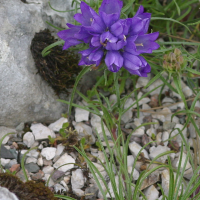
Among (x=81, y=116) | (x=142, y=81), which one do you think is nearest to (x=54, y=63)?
(x=81, y=116)

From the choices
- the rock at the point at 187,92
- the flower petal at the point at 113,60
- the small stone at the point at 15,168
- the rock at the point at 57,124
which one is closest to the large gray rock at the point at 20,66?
the rock at the point at 57,124

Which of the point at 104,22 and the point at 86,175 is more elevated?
the point at 104,22

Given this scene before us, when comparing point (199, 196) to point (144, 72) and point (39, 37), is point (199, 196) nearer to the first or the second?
point (144, 72)

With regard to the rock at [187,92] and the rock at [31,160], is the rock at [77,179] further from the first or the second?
the rock at [187,92]

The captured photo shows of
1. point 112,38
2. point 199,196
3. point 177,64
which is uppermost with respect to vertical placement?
point 112,38

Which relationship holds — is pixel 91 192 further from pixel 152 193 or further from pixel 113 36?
pixel 113 36

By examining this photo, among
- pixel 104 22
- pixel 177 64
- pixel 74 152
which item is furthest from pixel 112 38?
pixel 74 152

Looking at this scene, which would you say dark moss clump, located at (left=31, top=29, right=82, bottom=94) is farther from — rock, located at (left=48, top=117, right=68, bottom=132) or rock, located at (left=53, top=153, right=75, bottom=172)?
rock, located at (left=53, top=153, right=75, bottom=172)
